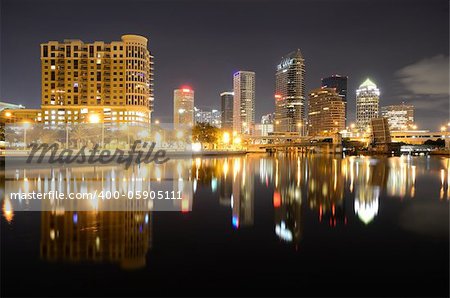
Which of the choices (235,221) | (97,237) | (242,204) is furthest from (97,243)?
(242,204)

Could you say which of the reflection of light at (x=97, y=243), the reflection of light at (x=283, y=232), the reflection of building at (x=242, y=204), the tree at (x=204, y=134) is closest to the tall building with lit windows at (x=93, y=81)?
the tree at (x=204, y=134)

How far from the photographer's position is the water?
805 cm

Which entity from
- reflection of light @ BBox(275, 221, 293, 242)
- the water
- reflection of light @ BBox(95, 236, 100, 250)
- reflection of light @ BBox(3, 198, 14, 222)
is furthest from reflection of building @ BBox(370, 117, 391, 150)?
reflection of light @ BBox(95, 236, 100, 250)

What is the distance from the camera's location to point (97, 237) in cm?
1143

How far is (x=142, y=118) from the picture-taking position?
14862 centimetres

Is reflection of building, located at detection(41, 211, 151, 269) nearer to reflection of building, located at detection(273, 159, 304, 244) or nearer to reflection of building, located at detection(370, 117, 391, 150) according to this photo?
reflection of building, located at detection(273, 159, 304, 244)

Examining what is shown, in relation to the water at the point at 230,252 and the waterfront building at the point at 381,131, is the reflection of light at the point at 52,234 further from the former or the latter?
the waterfront building at the point at 381,131

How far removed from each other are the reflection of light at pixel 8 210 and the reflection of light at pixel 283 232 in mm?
9833

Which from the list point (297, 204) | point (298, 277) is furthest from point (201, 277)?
point (297, 204)

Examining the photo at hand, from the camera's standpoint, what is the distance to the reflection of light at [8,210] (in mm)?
14172

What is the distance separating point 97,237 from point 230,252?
423cm

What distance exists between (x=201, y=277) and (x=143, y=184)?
16919mm

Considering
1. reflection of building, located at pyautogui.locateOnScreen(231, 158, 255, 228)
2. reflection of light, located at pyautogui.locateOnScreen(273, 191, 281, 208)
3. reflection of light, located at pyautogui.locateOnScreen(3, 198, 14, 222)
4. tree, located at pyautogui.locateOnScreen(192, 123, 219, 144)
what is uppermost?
tree, located at pyautogui.locateOnScreen(192, 123, 219, 144)

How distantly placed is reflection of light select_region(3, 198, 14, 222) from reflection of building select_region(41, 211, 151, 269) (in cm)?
114
